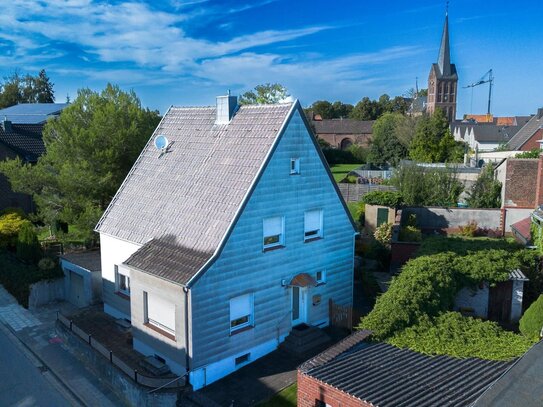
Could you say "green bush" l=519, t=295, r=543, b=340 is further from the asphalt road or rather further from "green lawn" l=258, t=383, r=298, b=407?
the asphalt road

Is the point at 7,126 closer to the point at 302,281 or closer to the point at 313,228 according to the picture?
the point at 313,228

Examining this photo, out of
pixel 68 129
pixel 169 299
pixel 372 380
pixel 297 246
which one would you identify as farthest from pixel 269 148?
pixel 68 129

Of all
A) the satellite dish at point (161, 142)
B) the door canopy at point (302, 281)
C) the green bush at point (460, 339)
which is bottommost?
the green bush at point (460, 339)

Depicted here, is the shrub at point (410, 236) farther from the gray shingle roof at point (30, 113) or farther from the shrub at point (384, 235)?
the gray shingle roof at point (30, 113)

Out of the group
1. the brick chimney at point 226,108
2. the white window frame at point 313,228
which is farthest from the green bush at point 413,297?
the brick chimney at point 226,108

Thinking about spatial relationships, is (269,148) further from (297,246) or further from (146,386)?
(146,386)

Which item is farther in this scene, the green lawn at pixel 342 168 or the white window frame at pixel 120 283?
the green lawn at pixel 342 168

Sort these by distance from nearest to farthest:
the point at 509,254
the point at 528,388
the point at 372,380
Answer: the point at 528,388 → the point at 372,380 → the point at 509,254

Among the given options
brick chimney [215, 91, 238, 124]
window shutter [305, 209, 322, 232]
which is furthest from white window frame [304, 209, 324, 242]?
brick chimney [215, 91, 238, 124]
